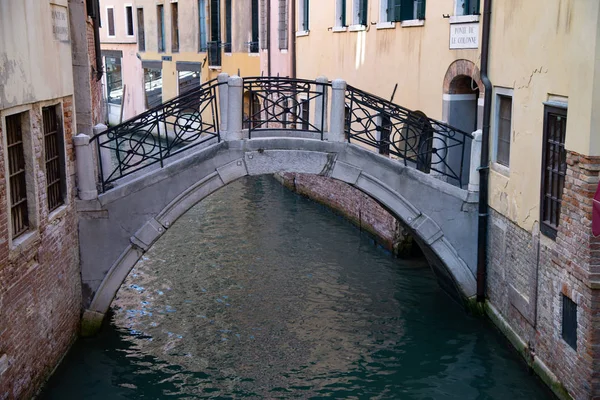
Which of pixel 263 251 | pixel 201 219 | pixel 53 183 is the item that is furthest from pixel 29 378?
pixel 201 219

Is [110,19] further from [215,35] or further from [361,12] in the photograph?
[361,12]

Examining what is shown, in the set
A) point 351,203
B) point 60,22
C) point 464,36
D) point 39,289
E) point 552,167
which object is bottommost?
point 351,203

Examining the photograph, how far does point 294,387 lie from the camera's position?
8672 mm

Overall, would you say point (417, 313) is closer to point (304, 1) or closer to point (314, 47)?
point (314, 47)

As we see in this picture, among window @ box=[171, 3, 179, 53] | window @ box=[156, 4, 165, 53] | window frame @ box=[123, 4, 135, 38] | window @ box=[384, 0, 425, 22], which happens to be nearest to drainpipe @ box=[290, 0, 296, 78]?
window @ box=[384, 0, 425, 22]

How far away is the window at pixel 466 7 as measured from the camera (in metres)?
10.7

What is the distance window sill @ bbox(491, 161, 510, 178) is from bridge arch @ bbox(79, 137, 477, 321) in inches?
20.1

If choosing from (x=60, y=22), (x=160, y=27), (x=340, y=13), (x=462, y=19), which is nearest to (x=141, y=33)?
(x=160, y=27)

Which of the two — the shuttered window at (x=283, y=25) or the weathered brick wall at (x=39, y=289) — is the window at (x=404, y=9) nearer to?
the weathered brick wall at (x=39, y=289)

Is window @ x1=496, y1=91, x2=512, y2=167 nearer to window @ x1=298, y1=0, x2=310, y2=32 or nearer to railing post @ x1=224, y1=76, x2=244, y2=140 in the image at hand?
railing post @ x1=224, y1=76, x2=244, y2=140

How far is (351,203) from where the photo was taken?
52.0ft

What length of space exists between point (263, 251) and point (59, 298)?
18.3 ft

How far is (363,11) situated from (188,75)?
45.1 feet

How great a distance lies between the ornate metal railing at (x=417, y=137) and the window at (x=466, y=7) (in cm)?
145
